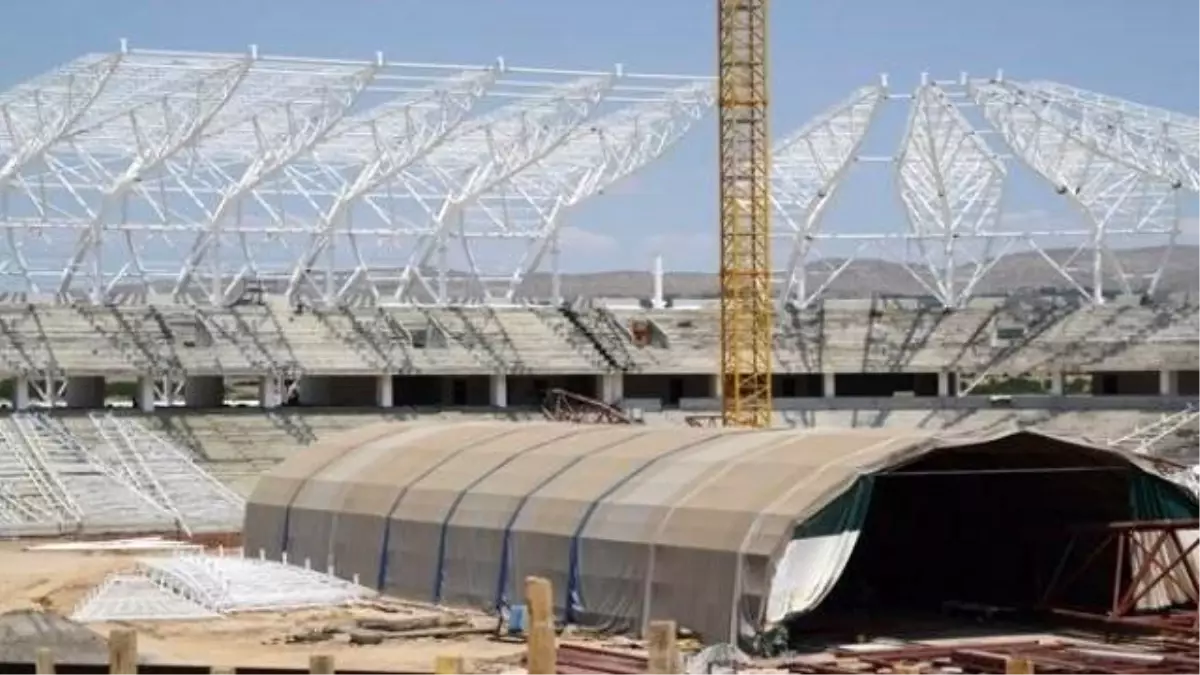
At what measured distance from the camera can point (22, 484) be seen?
216 feet

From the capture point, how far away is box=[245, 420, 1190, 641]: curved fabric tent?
3659cm

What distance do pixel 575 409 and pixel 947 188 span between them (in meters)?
21.3

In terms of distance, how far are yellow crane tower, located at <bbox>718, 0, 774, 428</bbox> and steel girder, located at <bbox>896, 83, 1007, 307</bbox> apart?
13573 mm

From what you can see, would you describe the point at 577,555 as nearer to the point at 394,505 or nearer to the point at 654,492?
the point at 654,492

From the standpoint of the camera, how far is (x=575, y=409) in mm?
78312

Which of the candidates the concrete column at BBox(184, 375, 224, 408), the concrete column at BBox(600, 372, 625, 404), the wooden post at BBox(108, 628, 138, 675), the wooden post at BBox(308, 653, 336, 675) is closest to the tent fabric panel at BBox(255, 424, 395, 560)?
the wooden post at BBox(108, 628, 138, 675)

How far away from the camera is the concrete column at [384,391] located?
8275 centimetres

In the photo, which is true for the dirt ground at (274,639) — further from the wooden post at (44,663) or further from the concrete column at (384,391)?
the concrete column at (384,391)

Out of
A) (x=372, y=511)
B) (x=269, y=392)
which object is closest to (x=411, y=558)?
(x=372, y=511)

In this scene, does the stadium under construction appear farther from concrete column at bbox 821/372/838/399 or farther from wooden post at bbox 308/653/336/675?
wooden post at bbox 308/653/336/675

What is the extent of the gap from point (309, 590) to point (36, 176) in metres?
36.3

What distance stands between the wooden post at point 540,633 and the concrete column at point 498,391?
55.1 meters

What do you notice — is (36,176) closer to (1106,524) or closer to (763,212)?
(763,212)

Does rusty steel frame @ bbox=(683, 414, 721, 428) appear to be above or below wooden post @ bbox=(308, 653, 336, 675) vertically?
above
